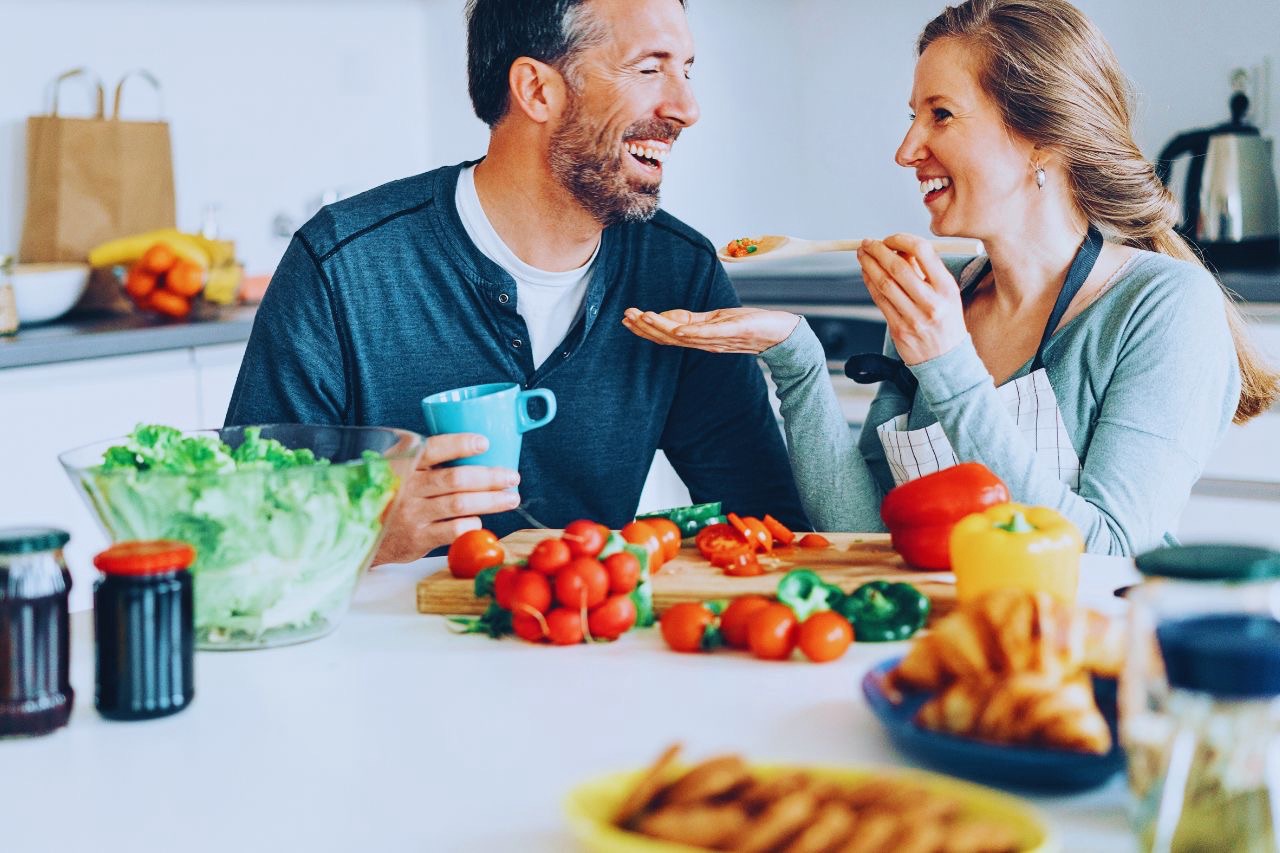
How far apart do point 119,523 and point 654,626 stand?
45 centimetres

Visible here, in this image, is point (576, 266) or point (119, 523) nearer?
point (119, 523)

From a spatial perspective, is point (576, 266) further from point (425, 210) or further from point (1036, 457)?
point (1036, 457)

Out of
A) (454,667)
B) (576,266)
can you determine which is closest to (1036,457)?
(576,266)

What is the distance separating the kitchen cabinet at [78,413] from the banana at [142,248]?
0.29 metres

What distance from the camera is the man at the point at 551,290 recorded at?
1891 millimetres

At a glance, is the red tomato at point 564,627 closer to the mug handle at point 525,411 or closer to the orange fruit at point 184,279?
the mug handle at point 525,411

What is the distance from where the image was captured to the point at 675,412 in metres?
2.07

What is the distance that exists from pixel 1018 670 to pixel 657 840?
0.91ft

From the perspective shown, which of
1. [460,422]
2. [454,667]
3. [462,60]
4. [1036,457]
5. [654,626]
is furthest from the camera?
[462,60]

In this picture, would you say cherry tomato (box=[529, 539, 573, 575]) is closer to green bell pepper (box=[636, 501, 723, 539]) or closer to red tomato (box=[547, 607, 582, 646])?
red tomato (box=[547, 607, 582, 646])

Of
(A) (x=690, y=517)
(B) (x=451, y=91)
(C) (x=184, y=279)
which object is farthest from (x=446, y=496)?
(B) (x=451, y=91)

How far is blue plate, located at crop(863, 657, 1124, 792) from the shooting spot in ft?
2.71

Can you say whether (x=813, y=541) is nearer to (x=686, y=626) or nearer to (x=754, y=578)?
(x=754, y=578)

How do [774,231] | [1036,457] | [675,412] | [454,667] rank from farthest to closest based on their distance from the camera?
[774,231]
[675,412]
[1036,457]
[454,667]
